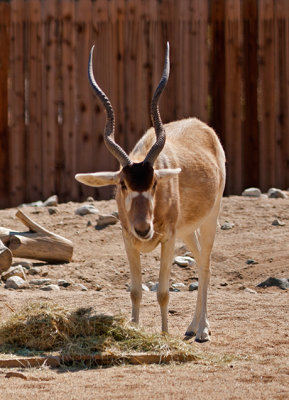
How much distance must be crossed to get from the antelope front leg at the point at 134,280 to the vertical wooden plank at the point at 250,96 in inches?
238

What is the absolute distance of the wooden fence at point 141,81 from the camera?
12.9 metres

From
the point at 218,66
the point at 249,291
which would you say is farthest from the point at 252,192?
the point at 249,291

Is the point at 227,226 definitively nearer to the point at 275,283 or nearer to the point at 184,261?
the point at 184,261

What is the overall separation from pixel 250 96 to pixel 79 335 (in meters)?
7.18

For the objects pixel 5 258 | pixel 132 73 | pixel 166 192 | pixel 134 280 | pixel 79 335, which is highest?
pixel 132 73

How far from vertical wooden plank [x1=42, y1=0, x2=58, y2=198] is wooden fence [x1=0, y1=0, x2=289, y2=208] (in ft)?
0.05

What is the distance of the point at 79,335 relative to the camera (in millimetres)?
6621

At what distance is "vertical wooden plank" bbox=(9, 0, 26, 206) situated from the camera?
1319 centimetres

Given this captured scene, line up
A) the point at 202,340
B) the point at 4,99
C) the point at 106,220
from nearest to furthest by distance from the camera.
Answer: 1. the point at 202,340
2. the point at 106,220
3. the point at 4,99

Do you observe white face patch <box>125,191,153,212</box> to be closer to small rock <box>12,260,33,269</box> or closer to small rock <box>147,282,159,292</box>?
small rock <box>147,282,159,292</box>

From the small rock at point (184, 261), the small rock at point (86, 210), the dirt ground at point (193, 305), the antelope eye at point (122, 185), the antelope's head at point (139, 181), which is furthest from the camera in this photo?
the small rock at point (86, 210)

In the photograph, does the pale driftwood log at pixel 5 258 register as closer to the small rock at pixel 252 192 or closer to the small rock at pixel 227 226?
the small rock at pixel 227 226

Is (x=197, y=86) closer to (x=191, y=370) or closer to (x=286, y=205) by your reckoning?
(x=286, y=205)

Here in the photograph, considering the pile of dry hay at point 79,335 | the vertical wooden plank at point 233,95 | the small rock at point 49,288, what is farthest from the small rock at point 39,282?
the vertical wooden plank at point 233,95
